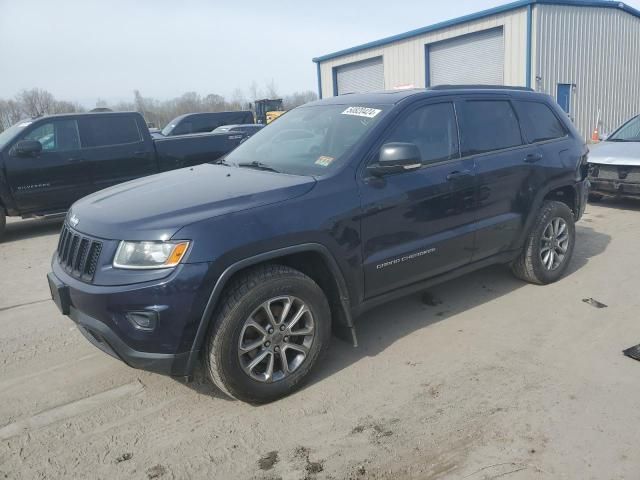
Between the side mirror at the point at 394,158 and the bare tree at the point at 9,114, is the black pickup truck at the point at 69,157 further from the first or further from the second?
the bare tree at the point at 9,114

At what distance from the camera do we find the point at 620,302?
15.0 feet

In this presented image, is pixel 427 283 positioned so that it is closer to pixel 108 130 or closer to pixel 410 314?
pixel 410 314

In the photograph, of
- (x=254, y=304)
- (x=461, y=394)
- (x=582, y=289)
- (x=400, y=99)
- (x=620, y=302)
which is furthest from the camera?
(x=582, y=289)

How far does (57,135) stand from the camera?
27.8 feet

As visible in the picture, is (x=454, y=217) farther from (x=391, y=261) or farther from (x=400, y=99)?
(x=400, y=99)

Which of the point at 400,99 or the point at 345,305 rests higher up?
the point at 400,99

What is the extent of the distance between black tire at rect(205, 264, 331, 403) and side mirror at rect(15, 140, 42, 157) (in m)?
6.62

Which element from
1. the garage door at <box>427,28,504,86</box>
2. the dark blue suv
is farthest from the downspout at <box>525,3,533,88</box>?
the dark blue suv

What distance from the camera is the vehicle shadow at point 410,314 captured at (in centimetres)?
362

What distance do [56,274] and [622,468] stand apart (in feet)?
10.8

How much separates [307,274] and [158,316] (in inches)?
41.4

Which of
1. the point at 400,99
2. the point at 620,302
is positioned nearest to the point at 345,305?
the point at 400,99

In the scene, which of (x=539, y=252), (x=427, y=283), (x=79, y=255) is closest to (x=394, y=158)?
(x=427, y=283)

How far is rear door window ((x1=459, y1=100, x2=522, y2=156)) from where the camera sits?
424 cm
